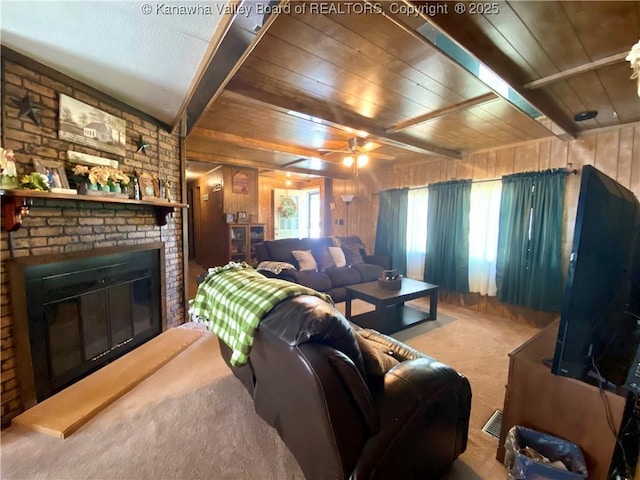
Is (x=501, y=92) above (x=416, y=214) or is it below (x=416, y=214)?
above

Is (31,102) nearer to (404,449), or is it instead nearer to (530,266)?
(404,449)

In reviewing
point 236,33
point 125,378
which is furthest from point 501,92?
point 125,378

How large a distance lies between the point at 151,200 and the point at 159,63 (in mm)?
1181

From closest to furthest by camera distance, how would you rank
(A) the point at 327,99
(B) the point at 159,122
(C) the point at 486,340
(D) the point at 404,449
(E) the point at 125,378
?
(D) the point at 404,449 → (E) the point at 125,378 → (A) the point at 327,99 → (B) the point at 159,122 → (C) the point at 486,340

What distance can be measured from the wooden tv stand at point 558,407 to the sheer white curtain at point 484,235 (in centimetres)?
238

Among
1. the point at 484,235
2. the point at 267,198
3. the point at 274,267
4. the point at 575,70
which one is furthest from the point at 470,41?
the point at 267,198

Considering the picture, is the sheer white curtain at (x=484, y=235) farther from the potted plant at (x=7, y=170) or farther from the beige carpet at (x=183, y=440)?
the potted plant at (x=7, y=170)

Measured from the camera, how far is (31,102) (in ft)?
5.57

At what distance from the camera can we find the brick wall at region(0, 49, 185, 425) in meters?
1.62

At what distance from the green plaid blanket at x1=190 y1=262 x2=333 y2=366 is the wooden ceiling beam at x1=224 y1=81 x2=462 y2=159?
1.33 m

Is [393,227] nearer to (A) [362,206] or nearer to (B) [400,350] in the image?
(A) [362,206]

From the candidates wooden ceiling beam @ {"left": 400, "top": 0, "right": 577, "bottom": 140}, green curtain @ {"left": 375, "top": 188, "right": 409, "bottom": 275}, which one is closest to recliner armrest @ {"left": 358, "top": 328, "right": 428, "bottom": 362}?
wooden ceiling beam @ {"left": 400, "top": 0, "right": 577, "bottom": 140}

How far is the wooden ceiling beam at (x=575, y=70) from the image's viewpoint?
1.60 m

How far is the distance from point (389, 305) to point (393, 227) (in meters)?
2.23
